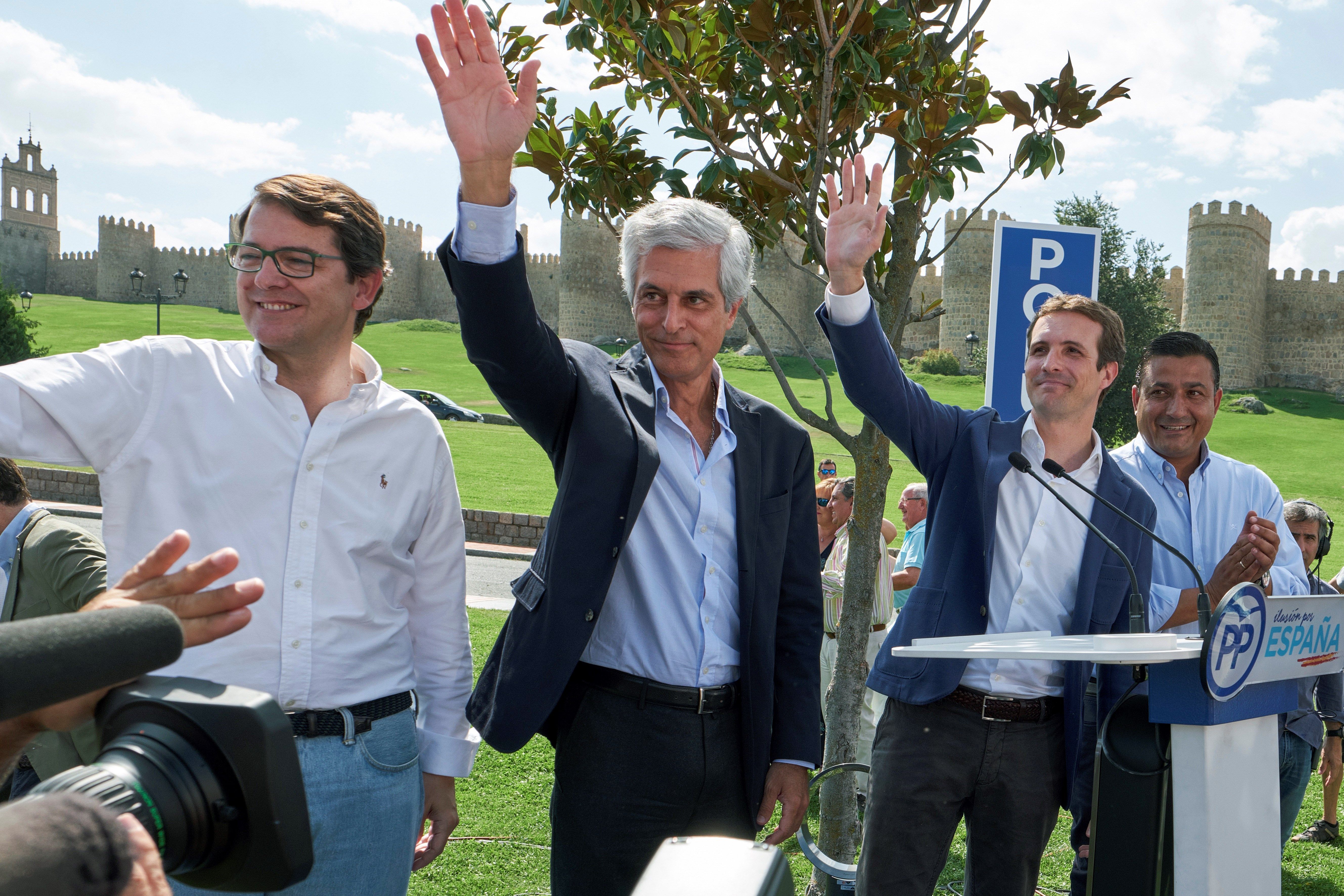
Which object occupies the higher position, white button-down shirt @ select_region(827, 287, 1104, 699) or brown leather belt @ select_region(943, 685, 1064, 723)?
white button-down shirt @ select_region(827, 287, 1104, 699)

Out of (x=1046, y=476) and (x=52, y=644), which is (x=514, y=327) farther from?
(x=1046, y=476)

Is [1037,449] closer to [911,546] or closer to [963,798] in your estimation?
[963,798]

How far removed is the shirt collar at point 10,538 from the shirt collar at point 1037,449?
9.80 feet

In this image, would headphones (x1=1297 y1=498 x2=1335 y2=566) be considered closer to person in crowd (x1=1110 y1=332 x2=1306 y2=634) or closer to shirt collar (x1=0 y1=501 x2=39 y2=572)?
person in crowd (x1=1110 y1=332 x2=1306 y2=634)

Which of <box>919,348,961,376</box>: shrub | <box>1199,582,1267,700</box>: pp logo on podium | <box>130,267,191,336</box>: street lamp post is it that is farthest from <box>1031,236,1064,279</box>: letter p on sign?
<box>919,348,961,376</box>: shrub

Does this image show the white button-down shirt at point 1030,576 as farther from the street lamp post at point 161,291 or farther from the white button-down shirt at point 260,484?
the street lamp post at point 161,291

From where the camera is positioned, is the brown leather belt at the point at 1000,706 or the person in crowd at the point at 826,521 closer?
the brown leather belt at the point at 1000,706

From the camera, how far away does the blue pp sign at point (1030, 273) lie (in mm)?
3340

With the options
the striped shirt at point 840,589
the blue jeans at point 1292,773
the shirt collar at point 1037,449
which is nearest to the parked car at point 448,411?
the striped shirt at point 840,589

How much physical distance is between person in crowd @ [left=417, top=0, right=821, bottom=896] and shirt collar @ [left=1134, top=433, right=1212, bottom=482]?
1.40 meters

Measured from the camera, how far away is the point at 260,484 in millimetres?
1732

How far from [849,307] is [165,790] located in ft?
6.27

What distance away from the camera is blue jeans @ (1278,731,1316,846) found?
329cm

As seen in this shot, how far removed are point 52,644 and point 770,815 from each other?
1.89 metres
